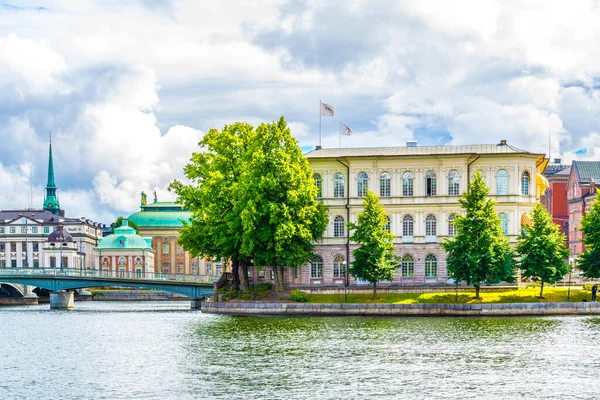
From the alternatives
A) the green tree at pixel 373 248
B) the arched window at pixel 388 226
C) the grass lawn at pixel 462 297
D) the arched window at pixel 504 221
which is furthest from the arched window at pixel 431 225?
the grass lawn at pixel 462 297

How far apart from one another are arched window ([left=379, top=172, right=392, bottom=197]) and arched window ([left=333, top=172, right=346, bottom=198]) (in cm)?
377

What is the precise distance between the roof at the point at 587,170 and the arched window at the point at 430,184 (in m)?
78.5

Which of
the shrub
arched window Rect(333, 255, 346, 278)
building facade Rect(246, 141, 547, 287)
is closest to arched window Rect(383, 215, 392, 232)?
building facade Rect(246, 141, 547, 287)

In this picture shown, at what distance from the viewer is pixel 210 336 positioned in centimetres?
7381

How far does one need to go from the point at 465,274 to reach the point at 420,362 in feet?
139

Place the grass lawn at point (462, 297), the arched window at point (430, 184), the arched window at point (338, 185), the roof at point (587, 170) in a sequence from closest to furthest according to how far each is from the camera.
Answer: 1. the grass lawn at point (462, 297)
2. the arched window at point (430, 184)
3. the arched window at point (338, 185)
4. the roof at point (587, 170)

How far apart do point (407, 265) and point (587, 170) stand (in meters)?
85.1

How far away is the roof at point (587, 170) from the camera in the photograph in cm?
18411

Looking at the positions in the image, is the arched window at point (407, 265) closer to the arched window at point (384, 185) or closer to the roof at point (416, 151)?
the arched window at point (384, 185)

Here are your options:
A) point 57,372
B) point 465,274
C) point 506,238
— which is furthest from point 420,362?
point 506,238

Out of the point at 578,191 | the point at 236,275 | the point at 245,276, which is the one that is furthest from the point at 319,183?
the point at 578,191

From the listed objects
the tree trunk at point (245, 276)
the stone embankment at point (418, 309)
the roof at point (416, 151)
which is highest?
the roof at point (416, 151)

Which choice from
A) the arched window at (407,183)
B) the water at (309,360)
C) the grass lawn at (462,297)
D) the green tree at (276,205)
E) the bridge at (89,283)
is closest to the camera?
the water at (309,360)

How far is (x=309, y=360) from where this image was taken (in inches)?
2274
